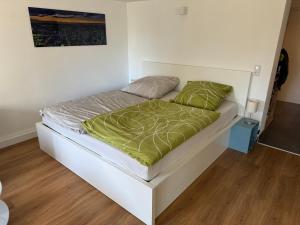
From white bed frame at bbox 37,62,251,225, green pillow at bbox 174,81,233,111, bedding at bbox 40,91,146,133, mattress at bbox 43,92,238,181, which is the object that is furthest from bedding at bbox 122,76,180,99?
mattress at bbox 43,92,238,181

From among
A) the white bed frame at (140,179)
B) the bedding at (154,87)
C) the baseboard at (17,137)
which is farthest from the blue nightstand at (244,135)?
the baseboard at (17,137)

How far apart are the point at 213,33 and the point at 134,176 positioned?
232 cm

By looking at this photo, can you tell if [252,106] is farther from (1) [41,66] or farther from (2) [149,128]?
(1) [41,66]

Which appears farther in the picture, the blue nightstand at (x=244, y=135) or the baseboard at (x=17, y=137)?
the baseboard at (x=17, y=137)

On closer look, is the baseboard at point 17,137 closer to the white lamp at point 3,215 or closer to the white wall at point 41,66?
the white wall at point 41,66

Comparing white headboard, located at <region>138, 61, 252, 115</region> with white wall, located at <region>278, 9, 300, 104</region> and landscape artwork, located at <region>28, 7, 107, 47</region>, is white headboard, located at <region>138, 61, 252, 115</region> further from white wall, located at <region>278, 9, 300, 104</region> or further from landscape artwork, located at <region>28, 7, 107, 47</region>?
white wall, located at <region>278, 9, 300, 104</region>

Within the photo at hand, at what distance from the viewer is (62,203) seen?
1.90 m

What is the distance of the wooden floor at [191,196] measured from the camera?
5.72 feet

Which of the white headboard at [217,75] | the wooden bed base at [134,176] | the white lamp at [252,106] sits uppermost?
the white headboard at [217,75]

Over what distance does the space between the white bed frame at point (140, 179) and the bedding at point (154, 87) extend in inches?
27.7

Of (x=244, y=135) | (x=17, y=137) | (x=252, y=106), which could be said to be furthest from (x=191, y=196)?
(x=17, y=137)

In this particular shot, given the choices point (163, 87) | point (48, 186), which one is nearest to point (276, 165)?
point (163, 87)

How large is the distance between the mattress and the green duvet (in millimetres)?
58

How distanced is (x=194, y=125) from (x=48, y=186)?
63.0 inches
